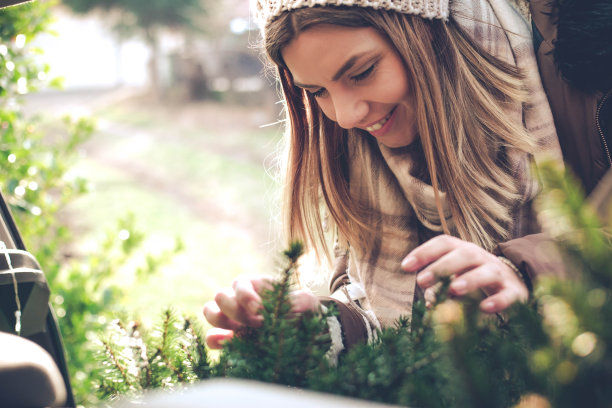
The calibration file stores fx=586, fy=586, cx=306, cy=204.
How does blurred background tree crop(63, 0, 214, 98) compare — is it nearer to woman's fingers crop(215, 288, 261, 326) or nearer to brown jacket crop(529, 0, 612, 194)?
brown jacket crop(529, 0, 612, 194)

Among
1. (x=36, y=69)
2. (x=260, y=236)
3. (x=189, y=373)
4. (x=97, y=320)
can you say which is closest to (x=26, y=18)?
(x=36, y=69)

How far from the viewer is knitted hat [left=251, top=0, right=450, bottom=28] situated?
1326 millimetres

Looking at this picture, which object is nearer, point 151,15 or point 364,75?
point 364,75

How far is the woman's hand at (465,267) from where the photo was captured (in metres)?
0.87

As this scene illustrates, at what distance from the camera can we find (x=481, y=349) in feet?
2.36

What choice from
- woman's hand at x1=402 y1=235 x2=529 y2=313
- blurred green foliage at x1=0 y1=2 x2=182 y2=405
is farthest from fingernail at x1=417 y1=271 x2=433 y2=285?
blurred green foliage at x1=0 y1=2 x2=182 y2=405

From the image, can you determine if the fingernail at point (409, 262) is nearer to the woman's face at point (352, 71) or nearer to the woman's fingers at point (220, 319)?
the woman's fingers at point (220, 319)

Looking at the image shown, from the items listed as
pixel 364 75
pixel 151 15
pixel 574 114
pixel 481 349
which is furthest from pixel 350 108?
pixel 151 15

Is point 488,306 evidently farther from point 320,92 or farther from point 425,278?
point 320,92

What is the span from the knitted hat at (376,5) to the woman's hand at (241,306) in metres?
0.69

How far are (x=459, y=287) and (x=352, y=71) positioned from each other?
67 centimetres

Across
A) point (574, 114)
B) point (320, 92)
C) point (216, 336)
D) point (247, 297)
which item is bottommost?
point (216, 336)

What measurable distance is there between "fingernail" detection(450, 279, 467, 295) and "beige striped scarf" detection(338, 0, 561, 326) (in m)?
0.48

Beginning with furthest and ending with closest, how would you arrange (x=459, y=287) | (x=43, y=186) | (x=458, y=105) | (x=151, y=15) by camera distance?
(x=151, y=15)
(x=43, y=186)
(x=458, y=105)
(x=459, y=287)
